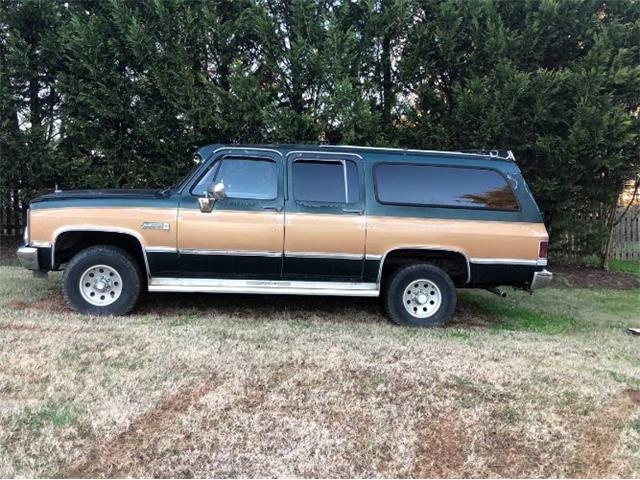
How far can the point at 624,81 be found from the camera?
852 cm

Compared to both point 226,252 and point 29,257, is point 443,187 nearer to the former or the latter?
point 226,252

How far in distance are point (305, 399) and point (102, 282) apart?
3067 millimetres

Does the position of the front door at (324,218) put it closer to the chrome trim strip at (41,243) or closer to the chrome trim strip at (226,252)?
the chrome trim strip at (226,252)

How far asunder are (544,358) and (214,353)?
9.28 ft

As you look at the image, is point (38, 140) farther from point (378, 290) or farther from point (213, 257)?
Result: point (378, 290)

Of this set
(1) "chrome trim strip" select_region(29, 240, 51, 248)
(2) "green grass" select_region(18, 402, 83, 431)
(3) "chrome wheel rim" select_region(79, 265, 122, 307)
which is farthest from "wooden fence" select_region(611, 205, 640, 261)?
(2) "green grass" select_region(18, 402, 83, 431)

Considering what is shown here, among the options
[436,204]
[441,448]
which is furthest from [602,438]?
[436,204]

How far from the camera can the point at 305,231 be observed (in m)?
5.90

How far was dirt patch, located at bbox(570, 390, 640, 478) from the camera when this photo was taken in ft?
10.3

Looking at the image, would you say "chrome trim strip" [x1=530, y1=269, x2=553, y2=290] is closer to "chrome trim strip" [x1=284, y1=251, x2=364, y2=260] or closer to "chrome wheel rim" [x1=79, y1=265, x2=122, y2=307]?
"chrome trim strip" [x1=284, y1=251, x2=364, y2=260]

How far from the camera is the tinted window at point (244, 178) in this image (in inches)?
233

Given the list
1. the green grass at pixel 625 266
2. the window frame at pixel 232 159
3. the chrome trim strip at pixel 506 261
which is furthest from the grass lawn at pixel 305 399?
the green grass at pixel 625 266

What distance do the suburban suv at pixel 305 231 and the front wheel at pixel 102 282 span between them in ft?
0.04

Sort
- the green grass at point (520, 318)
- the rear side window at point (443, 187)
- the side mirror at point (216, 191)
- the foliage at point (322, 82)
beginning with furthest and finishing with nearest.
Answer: the foliage at point (322, 82), the green grass at point (520, 318), the rear side window at point (443, 187), the side mirror at point (216, 191)
